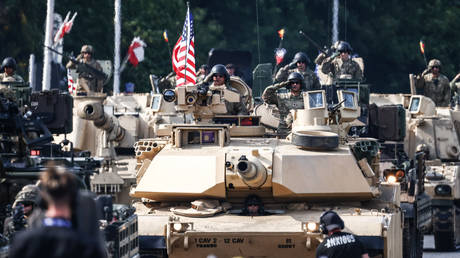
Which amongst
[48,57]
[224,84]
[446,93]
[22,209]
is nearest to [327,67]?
[446,93]

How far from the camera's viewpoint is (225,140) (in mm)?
15875

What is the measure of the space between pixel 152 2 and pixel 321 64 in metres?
17.1

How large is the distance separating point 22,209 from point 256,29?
105ft

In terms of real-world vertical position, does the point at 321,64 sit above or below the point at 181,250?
above

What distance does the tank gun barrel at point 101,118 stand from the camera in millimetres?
20953

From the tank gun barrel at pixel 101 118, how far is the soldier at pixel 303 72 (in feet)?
9.93

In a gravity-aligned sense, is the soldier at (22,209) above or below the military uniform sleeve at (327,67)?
below

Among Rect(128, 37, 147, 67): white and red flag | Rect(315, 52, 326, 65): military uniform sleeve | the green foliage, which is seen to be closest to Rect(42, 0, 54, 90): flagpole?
Rect(128, 37, 147, 67): white and red flag

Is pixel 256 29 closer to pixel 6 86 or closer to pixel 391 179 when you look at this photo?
pixel 6 86

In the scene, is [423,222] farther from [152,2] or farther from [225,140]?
[152,2]

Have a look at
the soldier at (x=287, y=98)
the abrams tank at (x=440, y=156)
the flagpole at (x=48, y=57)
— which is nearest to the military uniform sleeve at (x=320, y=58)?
the abrams tank at (x=440, y=156)

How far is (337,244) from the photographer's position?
468 inches

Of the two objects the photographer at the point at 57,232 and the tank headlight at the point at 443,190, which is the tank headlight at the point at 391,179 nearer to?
the tank headlight at the point at 443,190

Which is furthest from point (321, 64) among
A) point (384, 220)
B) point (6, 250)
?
point (6, 250)
